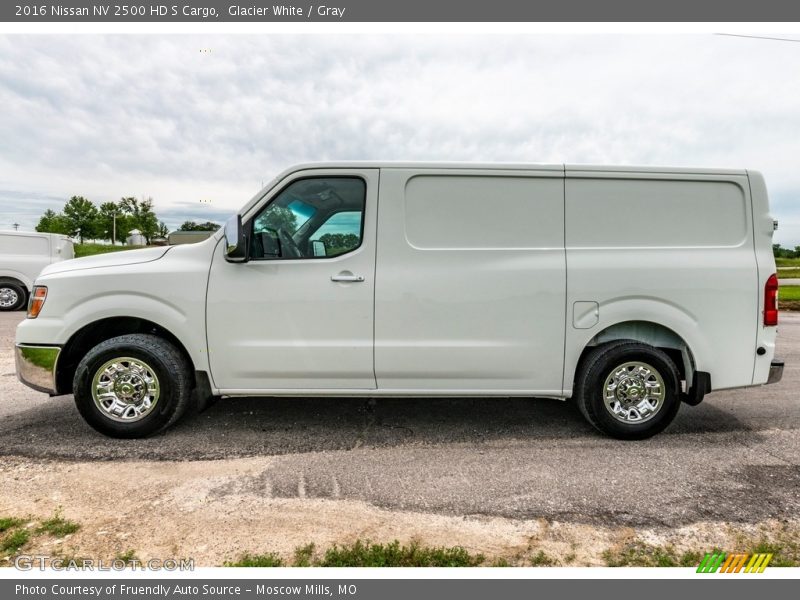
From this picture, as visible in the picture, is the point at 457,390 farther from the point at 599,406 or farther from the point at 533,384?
the point at 599,406

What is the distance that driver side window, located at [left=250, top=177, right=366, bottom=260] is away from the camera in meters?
3.62

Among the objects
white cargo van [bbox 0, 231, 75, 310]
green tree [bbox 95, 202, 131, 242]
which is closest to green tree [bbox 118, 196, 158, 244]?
green tree [bbox 95, 202, 131, 242]

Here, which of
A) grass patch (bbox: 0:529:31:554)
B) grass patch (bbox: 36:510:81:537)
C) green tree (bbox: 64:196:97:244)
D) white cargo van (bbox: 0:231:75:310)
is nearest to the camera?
grass patch (bbox: 0:529:31:554)

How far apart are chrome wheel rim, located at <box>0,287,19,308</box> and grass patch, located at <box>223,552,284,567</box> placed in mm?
12970

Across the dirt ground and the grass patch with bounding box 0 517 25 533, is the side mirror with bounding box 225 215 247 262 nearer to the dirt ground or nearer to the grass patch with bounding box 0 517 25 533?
the dirt ground

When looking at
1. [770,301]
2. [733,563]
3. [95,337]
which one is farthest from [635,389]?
[95,337]

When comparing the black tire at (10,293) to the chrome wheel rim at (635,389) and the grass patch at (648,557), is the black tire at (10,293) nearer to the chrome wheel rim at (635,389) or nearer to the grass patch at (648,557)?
the chrome wheel rim at (635,389)

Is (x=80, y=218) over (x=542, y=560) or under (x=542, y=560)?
over

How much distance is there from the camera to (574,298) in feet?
11.7

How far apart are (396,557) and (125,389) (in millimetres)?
2527

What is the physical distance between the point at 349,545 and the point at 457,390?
1544 millimetres

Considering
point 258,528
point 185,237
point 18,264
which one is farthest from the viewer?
point 18,264

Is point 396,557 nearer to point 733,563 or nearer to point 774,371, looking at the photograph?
point 733,563

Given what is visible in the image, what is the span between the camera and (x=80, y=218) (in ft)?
263
